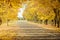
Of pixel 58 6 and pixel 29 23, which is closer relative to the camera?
pixel 58 6

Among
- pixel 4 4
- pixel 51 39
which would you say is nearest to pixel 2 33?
pixel 4 4

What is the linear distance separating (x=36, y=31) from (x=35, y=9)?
2.35ft

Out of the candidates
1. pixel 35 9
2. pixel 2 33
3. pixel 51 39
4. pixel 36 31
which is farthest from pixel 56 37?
pixel 2 33

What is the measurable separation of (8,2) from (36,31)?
121 cm

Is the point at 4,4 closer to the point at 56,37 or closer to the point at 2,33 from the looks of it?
the point at 2,33

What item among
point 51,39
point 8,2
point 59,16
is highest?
point 8,2

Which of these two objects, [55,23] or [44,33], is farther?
[55,23]

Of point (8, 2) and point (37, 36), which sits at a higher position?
point (8, 2)

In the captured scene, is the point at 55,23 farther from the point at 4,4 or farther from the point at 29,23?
the point at 4,4

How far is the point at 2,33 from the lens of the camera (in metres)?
6.97

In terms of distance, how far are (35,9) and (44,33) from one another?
852 millimetres

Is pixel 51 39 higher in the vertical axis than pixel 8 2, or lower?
lower

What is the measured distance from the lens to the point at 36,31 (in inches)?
281

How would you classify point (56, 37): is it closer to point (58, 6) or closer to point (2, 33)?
point (58, 6)
